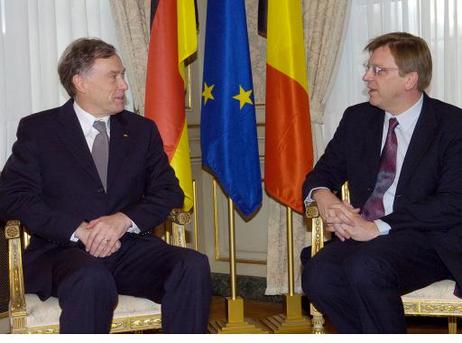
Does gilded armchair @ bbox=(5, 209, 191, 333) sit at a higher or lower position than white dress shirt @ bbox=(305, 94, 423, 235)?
lower

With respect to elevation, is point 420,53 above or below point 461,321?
above

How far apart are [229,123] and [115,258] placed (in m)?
1.31

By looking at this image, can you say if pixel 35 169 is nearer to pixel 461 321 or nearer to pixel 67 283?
pixel 67 283

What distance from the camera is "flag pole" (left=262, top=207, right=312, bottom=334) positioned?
15.5ft

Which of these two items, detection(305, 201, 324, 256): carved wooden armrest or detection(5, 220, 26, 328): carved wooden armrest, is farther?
detection(305, 201, 324, 256): carved wooden armrest

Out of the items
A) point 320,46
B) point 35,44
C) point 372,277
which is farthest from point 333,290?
point 35,44

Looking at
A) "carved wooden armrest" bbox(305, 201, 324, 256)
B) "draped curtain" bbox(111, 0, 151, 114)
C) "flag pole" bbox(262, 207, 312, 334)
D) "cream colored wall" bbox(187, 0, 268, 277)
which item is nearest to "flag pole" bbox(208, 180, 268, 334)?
"flag pole" bbox(262, 207, 312, 334)

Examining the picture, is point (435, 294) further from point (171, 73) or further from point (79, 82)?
point (171, 73)

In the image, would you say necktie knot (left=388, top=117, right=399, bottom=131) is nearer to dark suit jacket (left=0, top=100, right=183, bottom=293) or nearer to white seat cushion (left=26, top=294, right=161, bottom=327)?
dark suit jacket (left=0, top=100, right=183, bottom=293)

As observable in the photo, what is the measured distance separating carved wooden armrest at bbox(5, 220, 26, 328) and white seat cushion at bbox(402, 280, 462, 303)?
1.54 m

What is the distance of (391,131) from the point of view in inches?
146

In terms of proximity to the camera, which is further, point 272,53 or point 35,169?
point 272,53

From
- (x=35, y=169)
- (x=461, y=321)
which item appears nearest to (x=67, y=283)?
(x=35, y=169)

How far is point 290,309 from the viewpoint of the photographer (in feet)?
15.7
